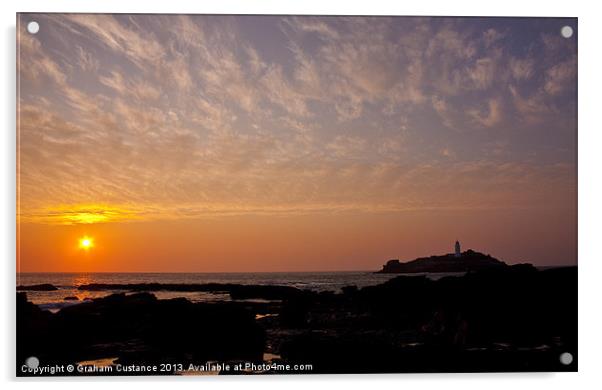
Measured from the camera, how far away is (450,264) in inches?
154

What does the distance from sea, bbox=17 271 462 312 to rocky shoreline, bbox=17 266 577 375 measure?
0.04 meters

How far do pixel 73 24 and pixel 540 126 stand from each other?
2.77m

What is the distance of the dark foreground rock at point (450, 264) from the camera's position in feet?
12.8

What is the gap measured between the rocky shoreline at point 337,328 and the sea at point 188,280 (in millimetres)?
38

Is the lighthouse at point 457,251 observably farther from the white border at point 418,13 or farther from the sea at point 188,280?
the white border at point 418,13

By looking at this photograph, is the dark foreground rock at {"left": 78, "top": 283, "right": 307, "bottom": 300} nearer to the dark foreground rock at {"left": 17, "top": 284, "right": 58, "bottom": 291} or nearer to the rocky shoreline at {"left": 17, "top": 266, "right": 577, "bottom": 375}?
the rocky shoreline at {"left": 17, "top": 266, "right": 577, "bottom": 375}

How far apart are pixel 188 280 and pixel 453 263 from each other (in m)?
1.55

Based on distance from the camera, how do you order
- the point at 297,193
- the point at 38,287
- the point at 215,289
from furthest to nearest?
the point at 297,193
the point at 215,289
the point at 38,287

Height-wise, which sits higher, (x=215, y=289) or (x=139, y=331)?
(x=215, y=289)

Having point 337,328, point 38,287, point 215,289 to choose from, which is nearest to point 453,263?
point 337,328

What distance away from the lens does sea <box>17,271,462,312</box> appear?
3725mm

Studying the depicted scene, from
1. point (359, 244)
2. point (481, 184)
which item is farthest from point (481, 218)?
point (359, 244)

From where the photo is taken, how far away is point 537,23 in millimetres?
3908

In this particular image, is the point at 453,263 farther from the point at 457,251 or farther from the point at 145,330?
the point at 145,330
